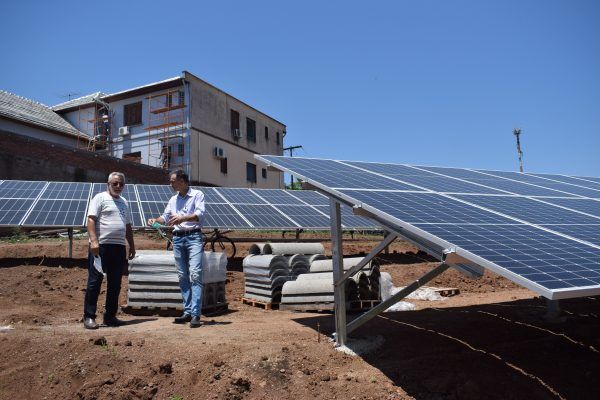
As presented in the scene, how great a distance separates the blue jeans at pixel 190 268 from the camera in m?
6.06

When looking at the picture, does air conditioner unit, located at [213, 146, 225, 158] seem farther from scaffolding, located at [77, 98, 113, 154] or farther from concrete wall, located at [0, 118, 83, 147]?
concrete wall, located at [0, 118, 83, 147]

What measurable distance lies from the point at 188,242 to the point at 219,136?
25.0 meters

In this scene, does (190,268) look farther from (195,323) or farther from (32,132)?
(32,132)

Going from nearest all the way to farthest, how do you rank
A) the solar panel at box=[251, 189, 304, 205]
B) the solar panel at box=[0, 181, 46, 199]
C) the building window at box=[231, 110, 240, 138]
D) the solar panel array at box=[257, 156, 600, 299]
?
1. the solar panel array at box=[257, 156, 600, 299]
2. the solar panel at box=[0, 181, 46, 199]
3. the solar panel at box=[251, 189, 304, 205]
4. the building window at box=[231, 110, 240, 138]

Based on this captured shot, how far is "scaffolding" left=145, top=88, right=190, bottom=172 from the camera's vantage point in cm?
2783

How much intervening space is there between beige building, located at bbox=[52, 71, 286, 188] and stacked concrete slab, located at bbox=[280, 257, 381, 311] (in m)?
21.0

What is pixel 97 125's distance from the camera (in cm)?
3045

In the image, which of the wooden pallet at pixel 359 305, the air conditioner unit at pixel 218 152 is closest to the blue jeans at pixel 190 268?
the wooden pallet at pixel 359 305

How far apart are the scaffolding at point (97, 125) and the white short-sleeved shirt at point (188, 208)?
25.2 metres

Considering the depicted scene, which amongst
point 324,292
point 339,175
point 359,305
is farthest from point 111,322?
point 359,305

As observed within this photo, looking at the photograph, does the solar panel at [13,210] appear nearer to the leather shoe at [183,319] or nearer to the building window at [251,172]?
the leather shoe at [183,319]

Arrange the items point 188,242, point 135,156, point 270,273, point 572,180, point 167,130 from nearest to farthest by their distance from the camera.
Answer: point 188,242 → point 270,273 → point 572,180 → point 167,130 → point 135,156

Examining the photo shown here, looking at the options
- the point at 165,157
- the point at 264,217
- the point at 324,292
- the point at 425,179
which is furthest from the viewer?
the point at 165,157

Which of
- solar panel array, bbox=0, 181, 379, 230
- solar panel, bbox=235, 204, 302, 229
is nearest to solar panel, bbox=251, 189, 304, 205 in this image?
solar panel array, bbox=0, 181, 379, 230
